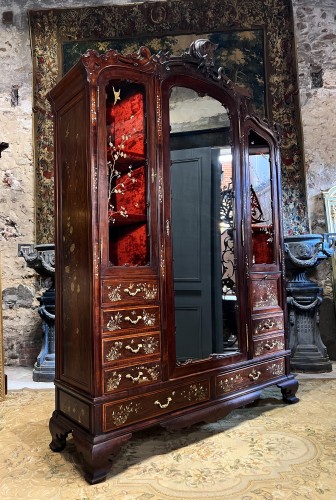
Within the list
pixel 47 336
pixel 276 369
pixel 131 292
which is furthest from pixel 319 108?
pixel 47 336

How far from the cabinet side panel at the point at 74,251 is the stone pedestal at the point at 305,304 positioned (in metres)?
2.80

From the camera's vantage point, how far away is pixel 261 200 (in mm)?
3205

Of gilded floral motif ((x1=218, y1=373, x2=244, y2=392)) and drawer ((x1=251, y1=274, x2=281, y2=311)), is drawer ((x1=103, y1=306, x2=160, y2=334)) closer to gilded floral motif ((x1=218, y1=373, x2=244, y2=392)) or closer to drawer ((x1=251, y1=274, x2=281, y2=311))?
gilded floral motif ((x1=218, y1=373, x2=244, y2=392))

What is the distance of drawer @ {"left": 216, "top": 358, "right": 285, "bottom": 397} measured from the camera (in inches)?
104

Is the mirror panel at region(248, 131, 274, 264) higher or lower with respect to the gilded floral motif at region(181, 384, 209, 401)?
higher

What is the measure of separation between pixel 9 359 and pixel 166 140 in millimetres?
3919

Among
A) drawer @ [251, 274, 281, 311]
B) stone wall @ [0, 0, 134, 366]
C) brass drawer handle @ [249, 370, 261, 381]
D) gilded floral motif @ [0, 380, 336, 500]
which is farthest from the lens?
stone wall @ [0, 0, 134, 366]

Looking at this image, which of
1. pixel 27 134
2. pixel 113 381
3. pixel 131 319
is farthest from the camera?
pixel 27 134

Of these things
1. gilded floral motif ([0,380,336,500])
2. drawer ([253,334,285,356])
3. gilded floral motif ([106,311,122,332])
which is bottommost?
gilded floral motif ([0,380,336,500])

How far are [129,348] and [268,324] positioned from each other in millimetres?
1393

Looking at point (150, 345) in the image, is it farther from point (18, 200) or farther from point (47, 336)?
point (18, 200)

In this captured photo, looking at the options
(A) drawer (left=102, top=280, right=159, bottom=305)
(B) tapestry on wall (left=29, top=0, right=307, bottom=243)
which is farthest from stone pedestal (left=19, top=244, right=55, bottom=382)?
(A) drawer (left=102, top=280, right=159, bottom=305)

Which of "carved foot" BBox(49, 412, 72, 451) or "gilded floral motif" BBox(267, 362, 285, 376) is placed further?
A: "gilded floral motif" BBox(267, 362, 285, 376)

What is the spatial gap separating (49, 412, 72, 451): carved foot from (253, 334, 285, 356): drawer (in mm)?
1488
